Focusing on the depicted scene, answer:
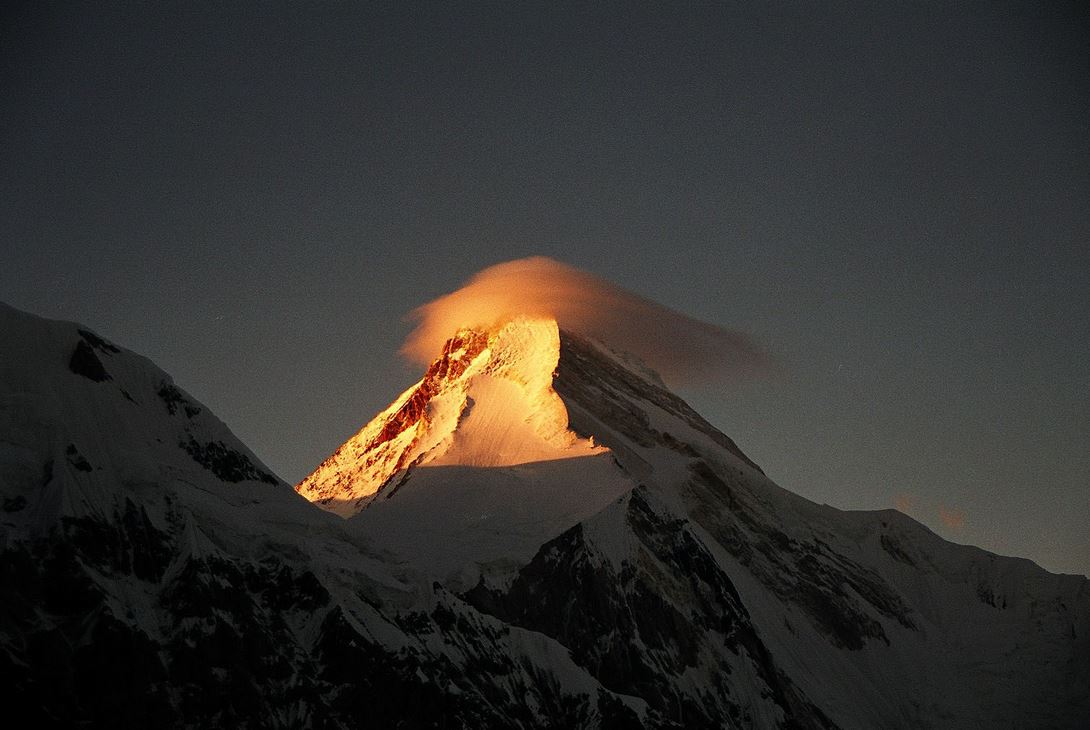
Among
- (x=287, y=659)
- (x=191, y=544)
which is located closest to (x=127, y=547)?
(x=191, y=544)

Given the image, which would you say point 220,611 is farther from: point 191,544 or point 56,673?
point 56,673

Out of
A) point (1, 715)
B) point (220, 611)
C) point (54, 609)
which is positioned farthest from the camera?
point (220, 611)

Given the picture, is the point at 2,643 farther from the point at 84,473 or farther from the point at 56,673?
the point at 84,473

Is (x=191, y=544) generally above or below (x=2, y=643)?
above

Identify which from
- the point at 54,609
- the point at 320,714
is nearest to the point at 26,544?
the point at 54,609

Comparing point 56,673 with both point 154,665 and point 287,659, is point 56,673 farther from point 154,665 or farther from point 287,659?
point 287,659

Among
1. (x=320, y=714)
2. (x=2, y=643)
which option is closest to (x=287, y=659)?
(x=320, y=714)

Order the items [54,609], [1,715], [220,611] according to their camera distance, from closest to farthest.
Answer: [1,715] < [54,609] < [220,611]

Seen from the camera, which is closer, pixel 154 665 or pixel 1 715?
pixel 1 715

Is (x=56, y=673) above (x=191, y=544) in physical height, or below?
below
